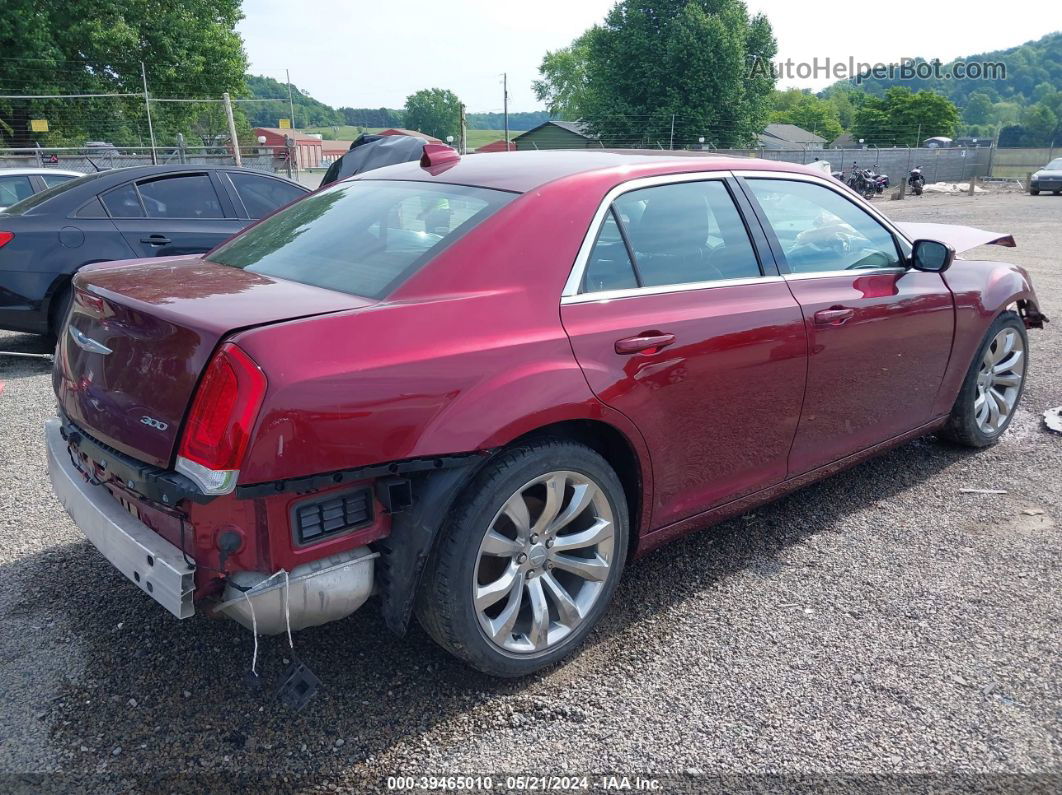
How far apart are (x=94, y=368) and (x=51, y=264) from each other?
14.3ft

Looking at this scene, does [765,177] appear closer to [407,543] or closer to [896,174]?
[407,543]

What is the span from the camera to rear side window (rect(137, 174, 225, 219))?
670 cm

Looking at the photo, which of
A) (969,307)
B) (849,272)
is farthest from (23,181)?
(969,307)

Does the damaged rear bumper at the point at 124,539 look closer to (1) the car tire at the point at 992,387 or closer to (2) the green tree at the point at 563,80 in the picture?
(1) the car tire at the point at 992,387

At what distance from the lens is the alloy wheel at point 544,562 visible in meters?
2.49

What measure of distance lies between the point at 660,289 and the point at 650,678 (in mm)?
1300

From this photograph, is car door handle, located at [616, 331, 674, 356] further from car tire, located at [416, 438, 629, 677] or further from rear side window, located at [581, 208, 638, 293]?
car tire, located at [416, 438, 629, 677]

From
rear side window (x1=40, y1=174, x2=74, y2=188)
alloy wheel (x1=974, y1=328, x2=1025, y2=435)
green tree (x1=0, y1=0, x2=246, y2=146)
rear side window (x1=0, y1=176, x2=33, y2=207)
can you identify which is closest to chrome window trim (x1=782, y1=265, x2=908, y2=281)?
alloy wheel (x1=974, y1=328, x2=1025, y2=435)

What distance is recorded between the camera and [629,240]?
2873 millimetres

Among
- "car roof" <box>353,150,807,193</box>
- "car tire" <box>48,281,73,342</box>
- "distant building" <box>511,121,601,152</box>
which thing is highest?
"distant building" <box>511,121,601,152</box>

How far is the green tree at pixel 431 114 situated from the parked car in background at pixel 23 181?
108257 mm

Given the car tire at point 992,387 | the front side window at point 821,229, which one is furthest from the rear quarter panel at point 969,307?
the front side window at point 821,229

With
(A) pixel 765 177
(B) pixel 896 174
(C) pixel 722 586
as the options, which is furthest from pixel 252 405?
(B) pixel 896 174

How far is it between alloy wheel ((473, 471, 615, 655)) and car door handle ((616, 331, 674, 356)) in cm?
43
